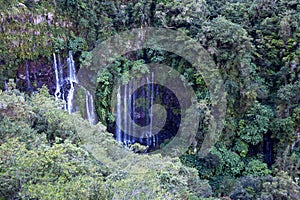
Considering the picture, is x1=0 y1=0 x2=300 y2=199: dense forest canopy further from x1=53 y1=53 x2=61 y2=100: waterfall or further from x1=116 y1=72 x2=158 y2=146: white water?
x1=116 y1=72 x2=158 y2=146: white water

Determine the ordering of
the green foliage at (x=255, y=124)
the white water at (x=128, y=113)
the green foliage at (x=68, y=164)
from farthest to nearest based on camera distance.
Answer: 1. the white water at (x=128, y=113)
2. the green foliage at (x=255, y=124)
3. the green foliage at (x=68, y=164)

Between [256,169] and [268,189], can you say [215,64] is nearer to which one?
[256,169]

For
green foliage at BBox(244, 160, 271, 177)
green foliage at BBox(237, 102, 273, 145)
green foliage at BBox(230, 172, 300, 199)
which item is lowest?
green foliage at BBox(244, 160, 271, 177)

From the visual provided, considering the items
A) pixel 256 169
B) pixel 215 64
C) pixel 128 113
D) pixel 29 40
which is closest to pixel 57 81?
pixel 29 40

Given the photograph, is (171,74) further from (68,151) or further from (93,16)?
→ (68,151)

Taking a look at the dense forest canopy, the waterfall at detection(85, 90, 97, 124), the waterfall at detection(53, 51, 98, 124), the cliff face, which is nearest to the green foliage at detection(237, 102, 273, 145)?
the dense forest canopy

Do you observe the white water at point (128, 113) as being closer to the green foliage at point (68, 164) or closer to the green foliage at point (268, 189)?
the green foliage at point (68, 164)

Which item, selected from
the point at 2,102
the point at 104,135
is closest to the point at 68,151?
the point at 104,135

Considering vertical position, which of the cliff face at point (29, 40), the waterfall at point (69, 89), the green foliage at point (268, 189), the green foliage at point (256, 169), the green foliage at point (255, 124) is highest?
the cliff face at point (29, 40)

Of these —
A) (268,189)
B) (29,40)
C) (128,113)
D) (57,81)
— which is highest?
(29,40)

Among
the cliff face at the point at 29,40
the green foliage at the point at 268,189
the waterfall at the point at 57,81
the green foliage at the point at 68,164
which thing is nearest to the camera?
the green foliage at the point at 68,164

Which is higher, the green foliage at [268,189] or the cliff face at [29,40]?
the cliff face at [29,40]

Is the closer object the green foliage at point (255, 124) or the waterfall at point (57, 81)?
the green foliage at point (255, 124)

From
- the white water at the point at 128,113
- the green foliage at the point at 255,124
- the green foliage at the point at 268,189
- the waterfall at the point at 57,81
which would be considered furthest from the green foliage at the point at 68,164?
the white water at the point at 128,113
